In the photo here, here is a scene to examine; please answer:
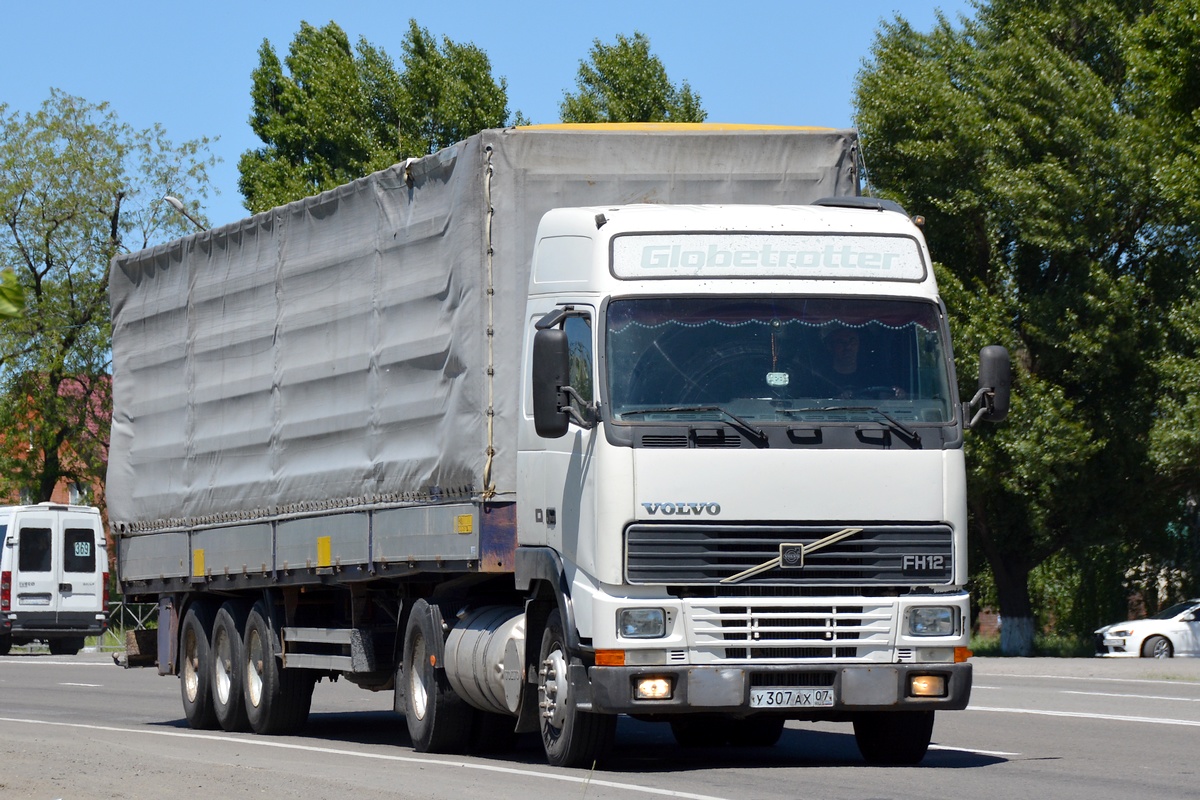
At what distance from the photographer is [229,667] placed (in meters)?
17.5

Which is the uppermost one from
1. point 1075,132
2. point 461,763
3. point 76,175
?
point 76,175

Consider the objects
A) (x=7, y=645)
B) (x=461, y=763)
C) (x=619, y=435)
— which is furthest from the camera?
(x=7, y=645)

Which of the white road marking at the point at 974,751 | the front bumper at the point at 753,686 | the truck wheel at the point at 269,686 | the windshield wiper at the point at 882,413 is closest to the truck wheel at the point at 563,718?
the front bumper at the point at 753,686

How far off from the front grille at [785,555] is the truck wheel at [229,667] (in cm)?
708

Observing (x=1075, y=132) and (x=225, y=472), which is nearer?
(x=225, y=472)

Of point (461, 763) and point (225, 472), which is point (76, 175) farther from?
point (461, 763)

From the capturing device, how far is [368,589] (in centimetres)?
1532

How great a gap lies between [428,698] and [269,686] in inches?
122

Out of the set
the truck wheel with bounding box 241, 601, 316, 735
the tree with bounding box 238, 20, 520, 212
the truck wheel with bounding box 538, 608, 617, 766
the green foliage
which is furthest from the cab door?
the tree with bounding box 238, 20, 520, 212

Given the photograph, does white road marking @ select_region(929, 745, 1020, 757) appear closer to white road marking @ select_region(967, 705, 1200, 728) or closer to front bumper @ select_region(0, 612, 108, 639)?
white road marking @ select_region(967, 705, 1200, 728)

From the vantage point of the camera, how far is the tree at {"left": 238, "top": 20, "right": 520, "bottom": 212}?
52688 millimetres

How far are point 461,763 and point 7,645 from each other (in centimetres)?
2978

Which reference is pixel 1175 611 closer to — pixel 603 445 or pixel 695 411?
pixel 695 411

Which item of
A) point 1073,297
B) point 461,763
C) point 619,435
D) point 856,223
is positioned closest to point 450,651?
point 461,763
